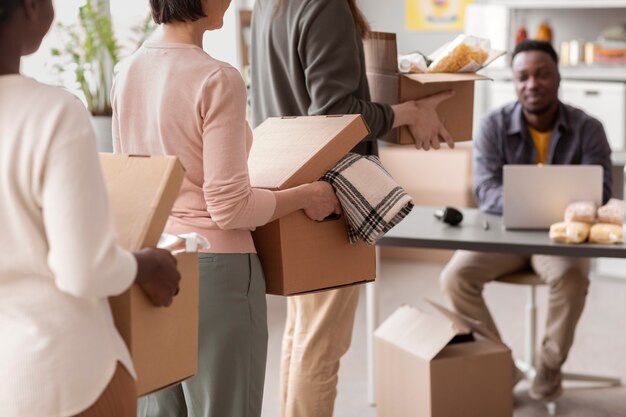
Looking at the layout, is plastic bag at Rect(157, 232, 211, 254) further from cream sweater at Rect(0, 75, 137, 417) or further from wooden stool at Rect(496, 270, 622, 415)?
wooden stool at Rect(496, 270, 622, 415)

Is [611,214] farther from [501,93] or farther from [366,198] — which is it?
[501,93]

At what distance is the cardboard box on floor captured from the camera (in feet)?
4.79

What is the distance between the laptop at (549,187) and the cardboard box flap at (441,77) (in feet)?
1.77

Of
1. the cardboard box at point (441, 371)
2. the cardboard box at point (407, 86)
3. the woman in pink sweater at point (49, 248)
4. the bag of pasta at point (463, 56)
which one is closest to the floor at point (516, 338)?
the cardboard box at point (441, 371)

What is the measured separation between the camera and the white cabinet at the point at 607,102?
4.87 m

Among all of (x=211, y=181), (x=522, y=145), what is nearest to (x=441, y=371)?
(x=522, y=145)

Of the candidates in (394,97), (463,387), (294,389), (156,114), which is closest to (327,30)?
(394,97)

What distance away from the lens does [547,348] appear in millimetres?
3320

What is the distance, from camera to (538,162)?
11.3ft

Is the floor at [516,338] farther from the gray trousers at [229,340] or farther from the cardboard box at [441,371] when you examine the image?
the gray trousers at [229,340]

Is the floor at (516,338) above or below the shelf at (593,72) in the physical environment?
below

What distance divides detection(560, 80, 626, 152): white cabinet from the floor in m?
0.76

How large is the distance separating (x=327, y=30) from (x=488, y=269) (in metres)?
1.45

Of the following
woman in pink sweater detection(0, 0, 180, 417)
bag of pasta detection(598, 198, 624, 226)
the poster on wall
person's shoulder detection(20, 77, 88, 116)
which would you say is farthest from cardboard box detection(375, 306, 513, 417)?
the poster on wall
